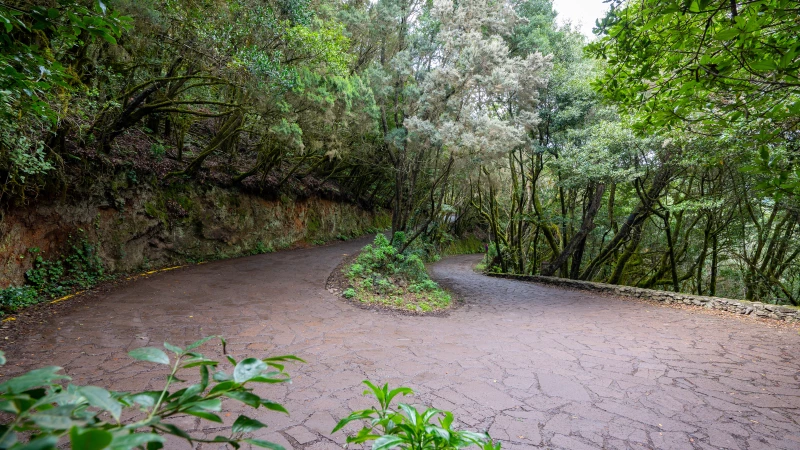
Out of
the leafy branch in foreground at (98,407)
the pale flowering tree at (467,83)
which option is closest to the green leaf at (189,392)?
the leafy branch in foreground at (98,407)

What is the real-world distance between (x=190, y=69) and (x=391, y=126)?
5.84 meters

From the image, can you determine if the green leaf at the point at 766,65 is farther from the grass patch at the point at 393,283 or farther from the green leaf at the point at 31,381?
the grass patch at the point at 393,283

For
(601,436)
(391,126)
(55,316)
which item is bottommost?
(55,316)

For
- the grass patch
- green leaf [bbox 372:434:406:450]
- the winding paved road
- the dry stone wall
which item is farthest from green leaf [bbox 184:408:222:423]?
the dry stone wall

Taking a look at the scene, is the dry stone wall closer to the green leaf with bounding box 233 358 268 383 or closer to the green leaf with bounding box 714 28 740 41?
the green leaf with bounding box 714 28 740 41

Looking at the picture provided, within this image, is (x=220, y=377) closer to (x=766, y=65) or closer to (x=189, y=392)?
(x=189, y=392)

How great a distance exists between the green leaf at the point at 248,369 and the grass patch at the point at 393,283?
6.09m

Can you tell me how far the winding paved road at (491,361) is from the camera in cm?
290

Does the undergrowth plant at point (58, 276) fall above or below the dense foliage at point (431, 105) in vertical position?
below

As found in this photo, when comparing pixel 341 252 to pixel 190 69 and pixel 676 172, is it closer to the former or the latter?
pixel 190 69

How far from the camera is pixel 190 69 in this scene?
648cm

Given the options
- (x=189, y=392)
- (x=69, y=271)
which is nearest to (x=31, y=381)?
(x=189, y=392)

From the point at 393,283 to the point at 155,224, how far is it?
538 cm

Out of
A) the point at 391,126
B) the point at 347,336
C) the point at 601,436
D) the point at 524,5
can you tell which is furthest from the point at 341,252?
the point at 601,436
